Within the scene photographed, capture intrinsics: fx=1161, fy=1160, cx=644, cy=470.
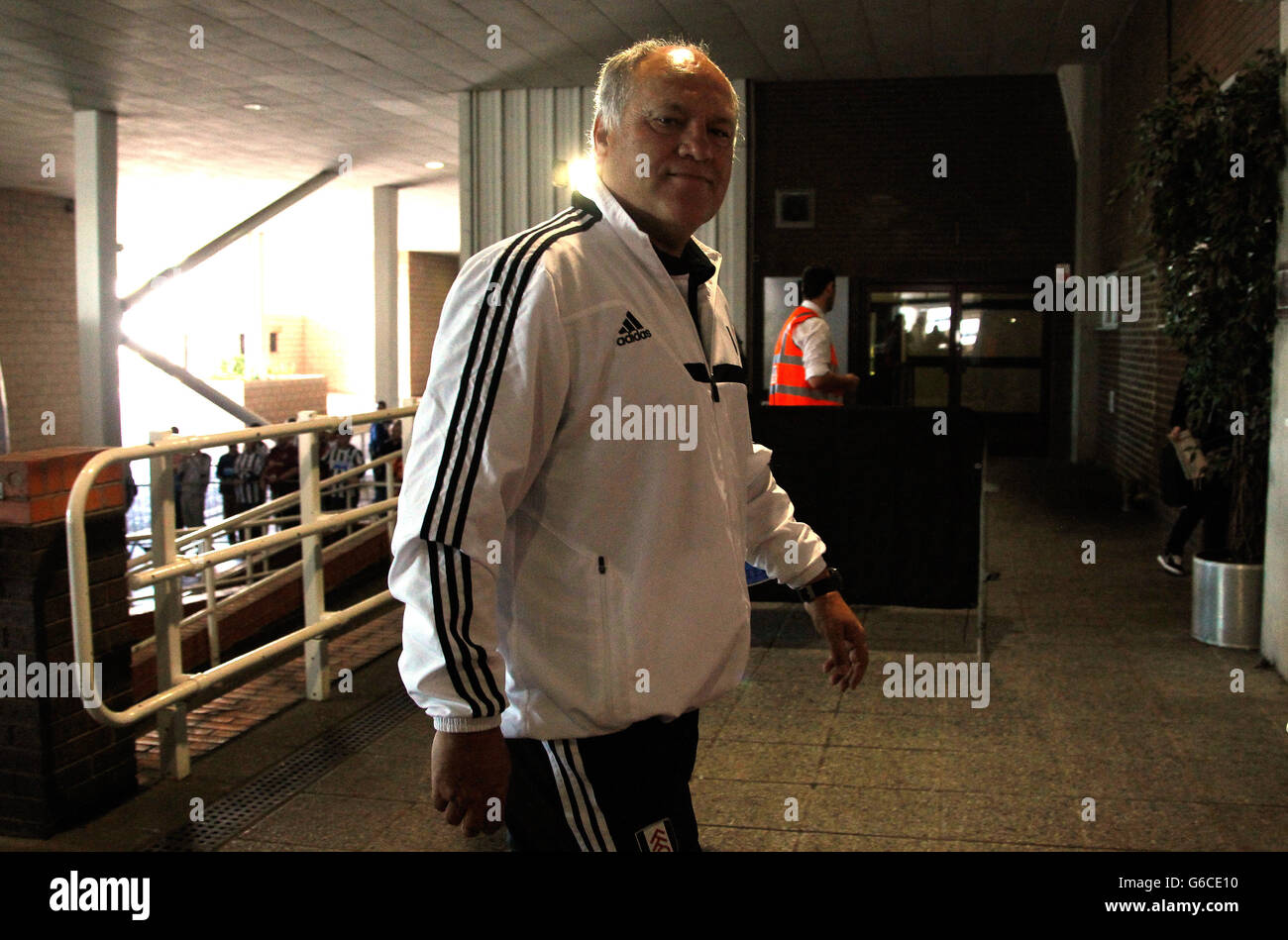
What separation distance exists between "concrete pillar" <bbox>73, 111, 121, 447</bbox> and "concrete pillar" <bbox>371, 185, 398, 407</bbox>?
5.01m

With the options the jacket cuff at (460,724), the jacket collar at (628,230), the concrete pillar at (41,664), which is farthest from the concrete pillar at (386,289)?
the jacket cuff at (460,724)

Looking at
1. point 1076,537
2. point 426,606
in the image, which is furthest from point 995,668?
point 426,606

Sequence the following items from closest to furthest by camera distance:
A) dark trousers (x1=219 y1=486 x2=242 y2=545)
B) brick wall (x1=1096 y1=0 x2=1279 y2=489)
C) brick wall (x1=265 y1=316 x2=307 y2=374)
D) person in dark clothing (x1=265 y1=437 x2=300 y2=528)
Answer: brick wall (x1=1096 y1=0 x2=1279 y2=489) → person in dark clothing (x1=265 y1=437 x2=300 y2=528) → dark trousers (x1=219 y1=486 x2=242 y2=545) → brick wall (x1=265 y1=316 x2=307 y2=374)

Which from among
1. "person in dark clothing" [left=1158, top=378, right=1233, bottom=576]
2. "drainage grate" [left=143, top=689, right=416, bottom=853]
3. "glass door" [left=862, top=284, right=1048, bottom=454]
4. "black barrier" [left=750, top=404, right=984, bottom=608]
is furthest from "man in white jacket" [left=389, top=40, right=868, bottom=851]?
"glass door" [left=862, top=284, right=1048, bottom=454]

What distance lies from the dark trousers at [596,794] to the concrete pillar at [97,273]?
12.2 m

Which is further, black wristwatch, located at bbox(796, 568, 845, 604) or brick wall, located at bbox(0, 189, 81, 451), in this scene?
brick wall, located at bbox(0, 189, 81, 451)

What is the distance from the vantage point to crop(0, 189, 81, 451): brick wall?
1811cm

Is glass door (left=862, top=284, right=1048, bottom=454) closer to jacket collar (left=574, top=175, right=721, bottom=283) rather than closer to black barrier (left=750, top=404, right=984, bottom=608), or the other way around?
black barrier (left=750, top=404, right=984, bottom=608)

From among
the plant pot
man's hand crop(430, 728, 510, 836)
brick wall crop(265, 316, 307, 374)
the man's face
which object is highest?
brick wall crop(265, 316, 307, 374)

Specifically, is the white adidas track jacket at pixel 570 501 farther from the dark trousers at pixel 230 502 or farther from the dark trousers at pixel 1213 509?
the dark trousers at pixel 230 502

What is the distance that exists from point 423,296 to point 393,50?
17.4m

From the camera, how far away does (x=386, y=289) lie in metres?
17.6

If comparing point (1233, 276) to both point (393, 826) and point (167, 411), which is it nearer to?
point (393, 826)

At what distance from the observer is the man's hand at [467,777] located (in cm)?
151
